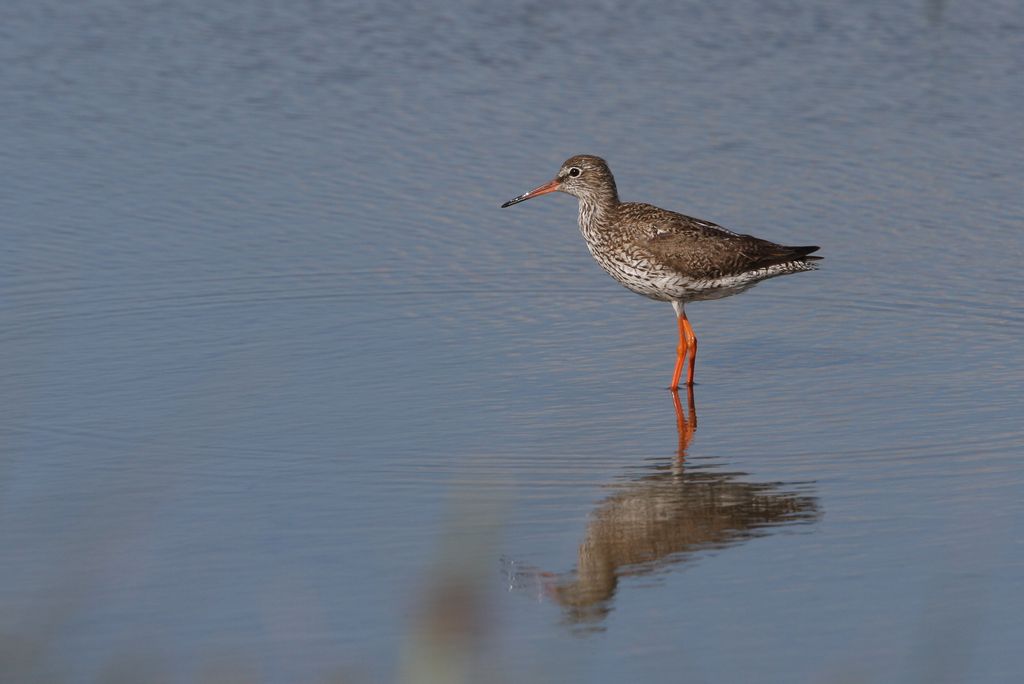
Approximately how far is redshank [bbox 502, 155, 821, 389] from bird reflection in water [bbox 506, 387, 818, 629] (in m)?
2.44

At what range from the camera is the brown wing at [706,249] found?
1228 centimetres

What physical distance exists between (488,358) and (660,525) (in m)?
3.44

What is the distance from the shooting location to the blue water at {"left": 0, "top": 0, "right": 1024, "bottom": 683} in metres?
7.50

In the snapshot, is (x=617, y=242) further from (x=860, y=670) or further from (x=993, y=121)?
(x=993, y=121)

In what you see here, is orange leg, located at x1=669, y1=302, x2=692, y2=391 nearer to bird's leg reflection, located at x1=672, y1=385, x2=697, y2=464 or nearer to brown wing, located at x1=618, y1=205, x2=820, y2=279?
bird's leg reflection, located at x1=672, y1=385, x2=697, y2=464

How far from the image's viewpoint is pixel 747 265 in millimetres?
12367

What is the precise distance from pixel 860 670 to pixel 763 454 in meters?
3.31

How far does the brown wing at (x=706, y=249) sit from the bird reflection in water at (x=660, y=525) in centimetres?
247

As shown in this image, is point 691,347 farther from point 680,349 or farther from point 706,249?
point 706,249

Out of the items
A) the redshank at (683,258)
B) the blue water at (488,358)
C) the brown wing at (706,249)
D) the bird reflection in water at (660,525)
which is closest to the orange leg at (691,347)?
the redshank at (683,258)

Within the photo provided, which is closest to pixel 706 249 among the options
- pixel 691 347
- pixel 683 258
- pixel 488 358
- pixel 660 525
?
pixel 683 258

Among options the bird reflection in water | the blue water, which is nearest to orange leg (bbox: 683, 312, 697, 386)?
the blue water

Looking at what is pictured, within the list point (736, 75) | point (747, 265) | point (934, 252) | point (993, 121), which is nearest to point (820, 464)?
point (747, 265)

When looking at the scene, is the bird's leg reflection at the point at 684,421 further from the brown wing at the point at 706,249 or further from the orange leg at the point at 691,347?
the brown wing at the point at 706,249
